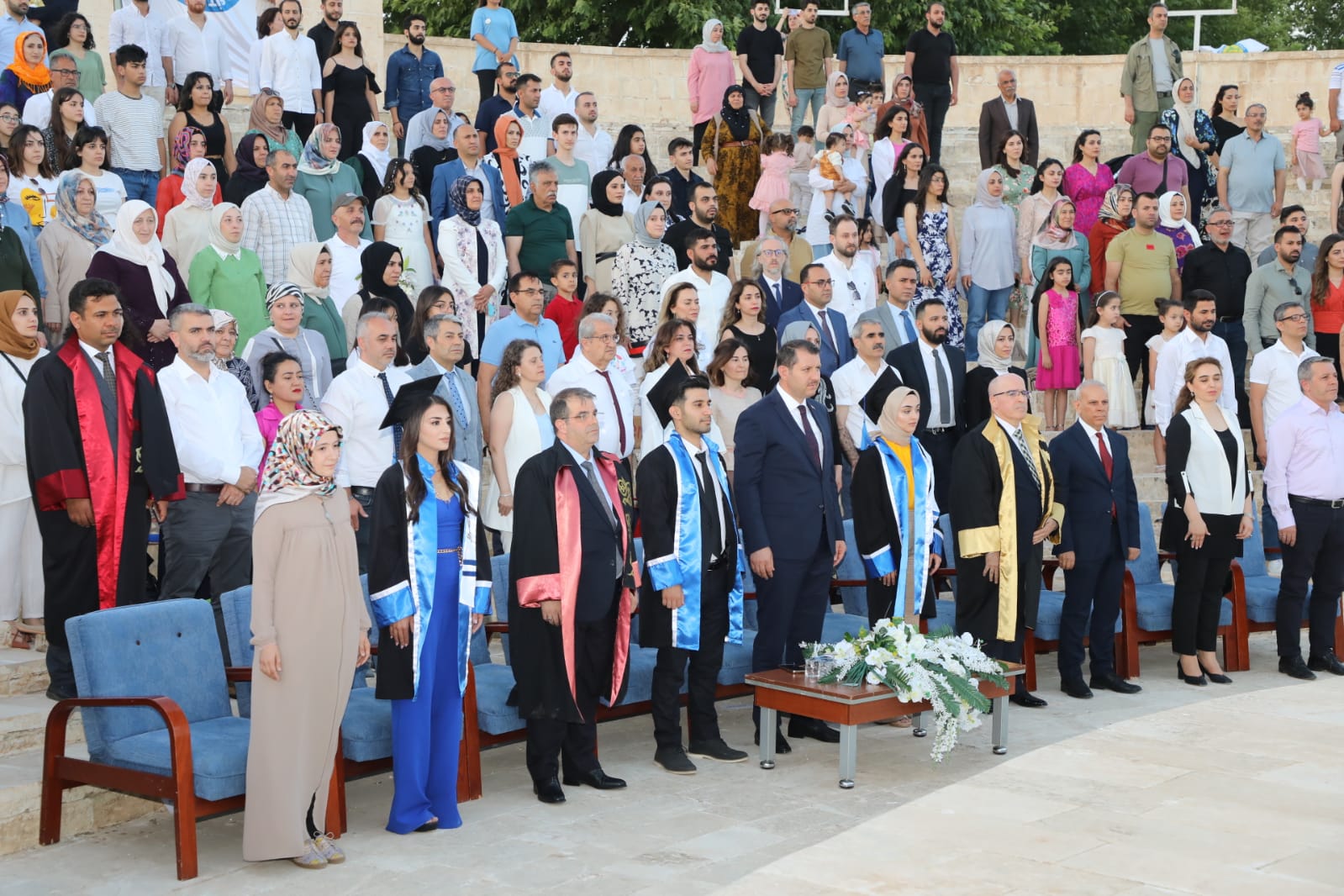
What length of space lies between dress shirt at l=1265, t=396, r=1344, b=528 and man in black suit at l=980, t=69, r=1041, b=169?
17.6ft

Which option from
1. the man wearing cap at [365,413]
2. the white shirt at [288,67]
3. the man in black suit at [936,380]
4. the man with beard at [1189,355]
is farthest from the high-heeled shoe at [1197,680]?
the white shirt at [288,67]

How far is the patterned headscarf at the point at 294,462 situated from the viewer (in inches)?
225

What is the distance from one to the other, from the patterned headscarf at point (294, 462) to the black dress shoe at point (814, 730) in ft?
9.73

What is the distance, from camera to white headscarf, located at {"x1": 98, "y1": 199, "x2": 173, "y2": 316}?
839 cm

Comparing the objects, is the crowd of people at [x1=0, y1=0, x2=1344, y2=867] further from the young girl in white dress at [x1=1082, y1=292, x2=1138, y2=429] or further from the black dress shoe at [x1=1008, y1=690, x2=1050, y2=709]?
the black dress shoe at [x1=1008, y1=690, x2=1050, y2=709]

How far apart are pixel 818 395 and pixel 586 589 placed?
316cm

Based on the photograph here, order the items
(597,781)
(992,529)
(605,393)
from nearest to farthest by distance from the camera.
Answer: (597,781) → (992,529) → (605,393)

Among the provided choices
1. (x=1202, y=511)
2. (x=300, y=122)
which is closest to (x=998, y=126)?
(x=300, y=122)

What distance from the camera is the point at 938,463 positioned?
10008 mm

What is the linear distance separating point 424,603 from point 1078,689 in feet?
13.1

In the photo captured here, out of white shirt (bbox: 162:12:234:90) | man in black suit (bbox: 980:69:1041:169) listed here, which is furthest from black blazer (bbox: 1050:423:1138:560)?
white shirt (bbox: 162:12:234:90)

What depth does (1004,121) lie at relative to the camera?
14172 millimetres

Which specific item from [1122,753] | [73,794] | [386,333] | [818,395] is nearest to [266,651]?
[73,794]

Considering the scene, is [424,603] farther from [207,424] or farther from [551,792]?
[207,424]
